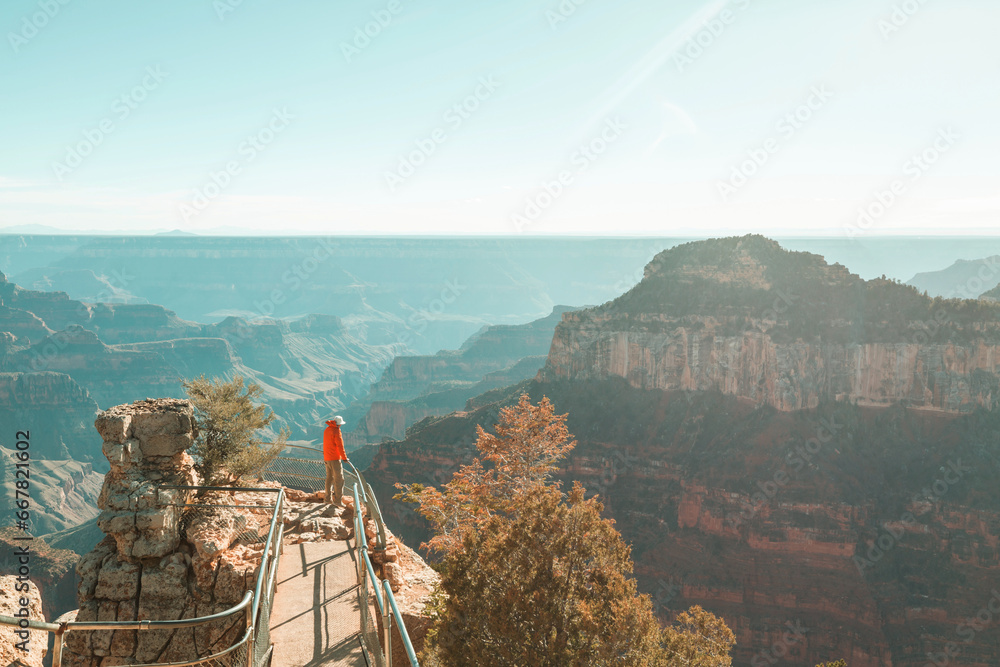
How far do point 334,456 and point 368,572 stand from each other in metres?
6.54

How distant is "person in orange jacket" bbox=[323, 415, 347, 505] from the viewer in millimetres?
14320

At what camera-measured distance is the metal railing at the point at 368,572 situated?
659 centimetres

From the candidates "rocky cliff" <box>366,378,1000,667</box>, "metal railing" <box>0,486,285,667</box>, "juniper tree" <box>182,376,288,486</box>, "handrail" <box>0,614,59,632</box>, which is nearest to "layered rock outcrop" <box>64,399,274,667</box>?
"metal railing" <box>0,486,285,667</box>

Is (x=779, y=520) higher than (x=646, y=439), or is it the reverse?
(x=646, y=439)

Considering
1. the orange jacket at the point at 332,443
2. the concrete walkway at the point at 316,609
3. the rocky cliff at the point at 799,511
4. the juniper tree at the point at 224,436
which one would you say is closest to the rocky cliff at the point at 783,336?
the rocky cliff at the point at 799,511

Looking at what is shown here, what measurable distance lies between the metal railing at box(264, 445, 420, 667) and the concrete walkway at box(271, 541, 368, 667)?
0.25 m

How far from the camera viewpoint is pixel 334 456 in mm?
14453

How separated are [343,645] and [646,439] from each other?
173 ft

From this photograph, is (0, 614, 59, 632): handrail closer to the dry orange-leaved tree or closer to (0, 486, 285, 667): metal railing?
(0, 486, 285, 667): metal railing

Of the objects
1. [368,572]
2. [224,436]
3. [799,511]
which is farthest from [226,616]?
[799,511]

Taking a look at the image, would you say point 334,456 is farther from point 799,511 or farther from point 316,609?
point 799,511

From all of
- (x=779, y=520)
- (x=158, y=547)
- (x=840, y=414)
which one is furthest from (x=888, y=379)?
(x=158, y=547)

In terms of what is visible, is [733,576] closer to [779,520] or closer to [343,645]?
[779,520]

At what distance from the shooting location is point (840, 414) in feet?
181
